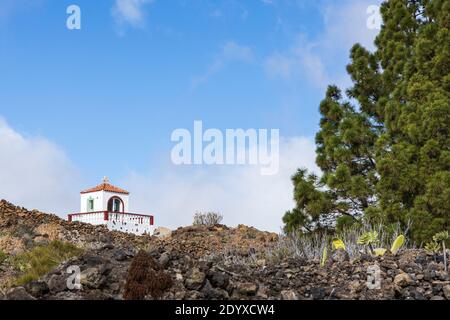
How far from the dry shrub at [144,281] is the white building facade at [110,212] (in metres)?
17.7

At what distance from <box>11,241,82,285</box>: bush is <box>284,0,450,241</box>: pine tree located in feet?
16.9

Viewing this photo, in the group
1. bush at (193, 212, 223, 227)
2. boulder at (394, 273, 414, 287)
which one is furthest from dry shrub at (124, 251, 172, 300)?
bush at (193, 212, 223, 227)

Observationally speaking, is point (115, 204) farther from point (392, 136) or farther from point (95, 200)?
point (392, 136)

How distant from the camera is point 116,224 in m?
24.2

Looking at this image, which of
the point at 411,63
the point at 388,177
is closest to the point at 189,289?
the point at 388,177

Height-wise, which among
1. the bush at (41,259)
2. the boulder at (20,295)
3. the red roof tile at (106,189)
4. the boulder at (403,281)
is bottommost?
the boulder at (20,295)

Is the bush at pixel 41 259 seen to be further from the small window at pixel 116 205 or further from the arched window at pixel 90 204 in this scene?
the small window at pixel 116 205

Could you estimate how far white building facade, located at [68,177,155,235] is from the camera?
24.3 metres

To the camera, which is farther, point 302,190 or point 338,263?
point 302,190

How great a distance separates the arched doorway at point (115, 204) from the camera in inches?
1128

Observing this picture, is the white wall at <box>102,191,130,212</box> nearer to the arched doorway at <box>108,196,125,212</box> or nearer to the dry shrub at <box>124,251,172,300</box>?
the arched doorway at <box>108,196,125,212</box>

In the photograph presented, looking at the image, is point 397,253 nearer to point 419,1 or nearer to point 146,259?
point 146,259

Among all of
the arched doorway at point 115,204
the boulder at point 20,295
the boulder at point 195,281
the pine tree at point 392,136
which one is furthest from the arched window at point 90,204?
the boulder at point 195,281
